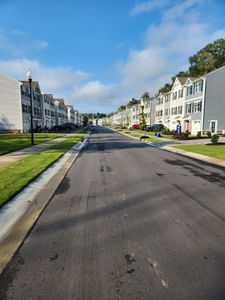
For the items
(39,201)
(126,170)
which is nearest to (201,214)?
(39,201)

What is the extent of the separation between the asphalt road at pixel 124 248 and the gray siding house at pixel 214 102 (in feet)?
97.5

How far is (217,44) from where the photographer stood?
62.6m

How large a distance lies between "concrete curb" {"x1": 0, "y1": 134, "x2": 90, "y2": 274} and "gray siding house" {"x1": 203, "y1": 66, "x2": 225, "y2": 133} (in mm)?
30898

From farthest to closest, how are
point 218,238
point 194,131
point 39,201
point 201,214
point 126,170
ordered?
point 194,131 < point 126,170 < point 39,201 < point 201,214 < point 218,238

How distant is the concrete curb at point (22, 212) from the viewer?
379cm

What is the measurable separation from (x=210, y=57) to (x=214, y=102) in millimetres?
39238

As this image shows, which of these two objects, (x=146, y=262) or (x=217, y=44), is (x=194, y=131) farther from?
(x=217, y=44)

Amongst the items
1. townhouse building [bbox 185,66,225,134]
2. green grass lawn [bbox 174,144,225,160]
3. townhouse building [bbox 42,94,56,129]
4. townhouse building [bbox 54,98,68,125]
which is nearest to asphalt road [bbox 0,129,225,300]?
green grass lawn [bbox 174,144,225,160]

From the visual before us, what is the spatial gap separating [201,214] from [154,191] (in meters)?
1.91

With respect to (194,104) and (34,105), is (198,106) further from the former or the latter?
(34,105)

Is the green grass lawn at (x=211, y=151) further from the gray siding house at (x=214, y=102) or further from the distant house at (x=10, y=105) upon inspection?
the distant house at (x=10, y=105)

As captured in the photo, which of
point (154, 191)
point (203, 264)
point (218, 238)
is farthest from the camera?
point (154, 191)

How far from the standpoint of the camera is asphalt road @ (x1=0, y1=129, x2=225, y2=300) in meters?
2.76

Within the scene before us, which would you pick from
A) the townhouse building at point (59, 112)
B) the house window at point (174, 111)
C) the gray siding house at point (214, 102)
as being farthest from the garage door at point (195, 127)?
the townhouse building at point (59, 112)
